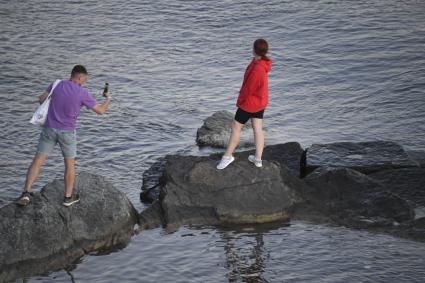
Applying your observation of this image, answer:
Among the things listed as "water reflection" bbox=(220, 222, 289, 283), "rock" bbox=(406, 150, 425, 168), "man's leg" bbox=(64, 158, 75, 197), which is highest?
"man's leg" bbox=(64, 158, 75, 197)

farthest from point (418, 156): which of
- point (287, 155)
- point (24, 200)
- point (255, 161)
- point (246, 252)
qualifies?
point (24, 200)

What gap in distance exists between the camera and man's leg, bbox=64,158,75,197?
10797mm

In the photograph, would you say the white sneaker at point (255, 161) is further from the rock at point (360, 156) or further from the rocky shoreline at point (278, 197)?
the rock at point (360, 156)

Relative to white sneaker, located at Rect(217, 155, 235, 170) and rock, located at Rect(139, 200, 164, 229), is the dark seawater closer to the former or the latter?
rock, located at Rect(139, 200, 164, 229)

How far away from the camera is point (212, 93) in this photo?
20547 mm

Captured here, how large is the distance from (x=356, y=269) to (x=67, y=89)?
188 inches

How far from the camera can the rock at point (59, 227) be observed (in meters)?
10.2

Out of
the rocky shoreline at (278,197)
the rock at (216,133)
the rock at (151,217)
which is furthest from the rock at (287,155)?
the rock at (151,217)

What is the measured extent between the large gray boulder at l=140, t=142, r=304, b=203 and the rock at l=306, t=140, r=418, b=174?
31 cm

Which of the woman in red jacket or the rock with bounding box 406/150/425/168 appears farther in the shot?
the rock with bounding box 406/150/425/168

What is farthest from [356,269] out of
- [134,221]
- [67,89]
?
[67,89]

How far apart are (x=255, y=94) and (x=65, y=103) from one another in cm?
297

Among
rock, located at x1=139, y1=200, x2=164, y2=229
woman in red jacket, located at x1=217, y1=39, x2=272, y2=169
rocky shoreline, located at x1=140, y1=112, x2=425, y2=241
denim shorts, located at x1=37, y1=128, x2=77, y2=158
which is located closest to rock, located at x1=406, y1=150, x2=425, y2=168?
rocky shoreline, located at x1=140, y1=112, x2=425, y2=241

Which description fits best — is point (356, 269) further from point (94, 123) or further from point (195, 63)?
point (195, 63)
